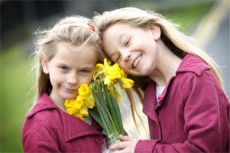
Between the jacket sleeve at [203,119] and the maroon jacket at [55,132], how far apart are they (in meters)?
0.34

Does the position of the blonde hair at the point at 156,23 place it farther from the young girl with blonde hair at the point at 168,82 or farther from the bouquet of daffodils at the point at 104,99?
the bouquet of daffodils at the point at 104,99

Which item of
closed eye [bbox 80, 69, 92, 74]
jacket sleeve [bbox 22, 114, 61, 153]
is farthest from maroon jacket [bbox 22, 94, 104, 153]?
closed eye [bbox 80, 69, 92, 74]

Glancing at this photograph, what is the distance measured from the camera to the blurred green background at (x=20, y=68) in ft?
31.1

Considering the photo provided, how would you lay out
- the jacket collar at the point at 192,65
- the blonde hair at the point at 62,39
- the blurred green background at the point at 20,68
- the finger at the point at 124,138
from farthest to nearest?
the blurred green background at the point at 20,68 → the blonde hair at the point at 62,39 → the finger at the point at 124,138 → the jacket collar at the point at 192,65

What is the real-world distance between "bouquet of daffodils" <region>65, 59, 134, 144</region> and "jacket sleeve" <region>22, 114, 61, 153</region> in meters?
0.19

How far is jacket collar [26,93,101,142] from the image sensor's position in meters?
3.04

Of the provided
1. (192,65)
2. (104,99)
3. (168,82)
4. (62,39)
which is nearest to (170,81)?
(168,82)

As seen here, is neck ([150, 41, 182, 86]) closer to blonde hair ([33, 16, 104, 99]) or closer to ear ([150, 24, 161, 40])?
ear ([150, 24, 161, 40])

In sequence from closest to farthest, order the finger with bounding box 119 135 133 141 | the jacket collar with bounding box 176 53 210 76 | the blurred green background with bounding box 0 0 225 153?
the jacket collar with bounding box 176 53 210 76, the finger with bounding box 119 135 133 141, the blurred green background with bounding box 0 0 225 153

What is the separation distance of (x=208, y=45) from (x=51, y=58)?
762 centimetres

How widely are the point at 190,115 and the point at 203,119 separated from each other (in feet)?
0.23

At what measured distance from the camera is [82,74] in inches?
121

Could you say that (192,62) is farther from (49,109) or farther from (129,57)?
(49,109)

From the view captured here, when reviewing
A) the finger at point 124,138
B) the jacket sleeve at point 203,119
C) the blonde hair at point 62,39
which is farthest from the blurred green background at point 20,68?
the jacket sleeve at point 203,119
